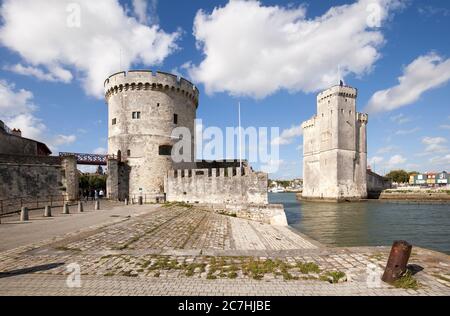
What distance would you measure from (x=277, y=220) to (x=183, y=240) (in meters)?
11.8

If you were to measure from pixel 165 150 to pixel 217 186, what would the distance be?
7797 millimetres

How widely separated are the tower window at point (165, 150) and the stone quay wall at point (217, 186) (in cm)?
272

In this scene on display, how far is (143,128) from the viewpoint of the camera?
2691cm

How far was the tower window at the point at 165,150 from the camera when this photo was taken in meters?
27.4

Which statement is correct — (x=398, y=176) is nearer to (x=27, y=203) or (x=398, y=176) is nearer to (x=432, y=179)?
(x=432, y=179)

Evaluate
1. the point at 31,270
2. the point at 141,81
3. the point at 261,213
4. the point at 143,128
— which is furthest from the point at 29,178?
the point at 31,270

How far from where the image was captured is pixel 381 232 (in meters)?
18.9

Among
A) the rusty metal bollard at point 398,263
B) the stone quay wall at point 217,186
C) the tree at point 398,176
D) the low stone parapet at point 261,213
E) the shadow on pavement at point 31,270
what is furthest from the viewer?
the tree at point 398,176

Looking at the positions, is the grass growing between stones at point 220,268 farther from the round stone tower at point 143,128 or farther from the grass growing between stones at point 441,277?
the round stone tower at point 143,128

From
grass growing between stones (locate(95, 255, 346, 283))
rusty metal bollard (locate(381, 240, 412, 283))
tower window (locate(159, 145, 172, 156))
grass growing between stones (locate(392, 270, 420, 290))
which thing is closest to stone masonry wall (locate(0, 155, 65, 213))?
tower window (locate(159, 145, 172, 156))

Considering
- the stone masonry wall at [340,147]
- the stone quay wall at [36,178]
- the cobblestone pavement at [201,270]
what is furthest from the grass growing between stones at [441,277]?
the stone masonry wall at [340,147]

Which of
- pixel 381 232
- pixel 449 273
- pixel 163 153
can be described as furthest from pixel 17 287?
pixel 163 153

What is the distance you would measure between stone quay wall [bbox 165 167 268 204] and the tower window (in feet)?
8.92

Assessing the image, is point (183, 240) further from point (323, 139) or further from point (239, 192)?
point (323, 139)
